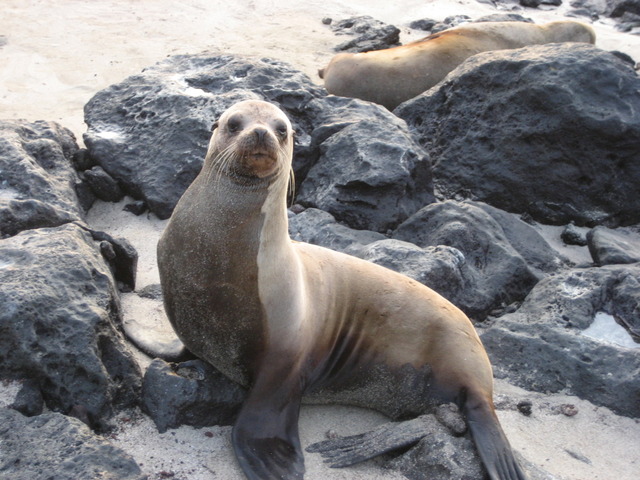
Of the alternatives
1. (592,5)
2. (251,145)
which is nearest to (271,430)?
(251,145)

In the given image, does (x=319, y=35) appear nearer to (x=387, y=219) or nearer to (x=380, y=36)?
(x=380, y=36)

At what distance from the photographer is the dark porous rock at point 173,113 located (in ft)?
18.9

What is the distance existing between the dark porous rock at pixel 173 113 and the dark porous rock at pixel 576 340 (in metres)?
2.31

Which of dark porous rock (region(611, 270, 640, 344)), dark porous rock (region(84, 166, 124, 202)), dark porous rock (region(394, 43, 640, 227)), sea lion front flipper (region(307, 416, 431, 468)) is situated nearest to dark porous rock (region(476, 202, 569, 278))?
dark porous rock (region(394, 43, 640, 227))

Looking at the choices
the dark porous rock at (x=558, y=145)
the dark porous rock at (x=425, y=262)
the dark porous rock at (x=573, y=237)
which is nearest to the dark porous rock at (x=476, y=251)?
the dark porous rock at (x=425, y=262)

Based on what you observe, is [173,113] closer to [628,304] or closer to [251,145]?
[251,145]

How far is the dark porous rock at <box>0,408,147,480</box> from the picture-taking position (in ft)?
9.74

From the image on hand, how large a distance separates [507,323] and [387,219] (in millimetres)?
1341

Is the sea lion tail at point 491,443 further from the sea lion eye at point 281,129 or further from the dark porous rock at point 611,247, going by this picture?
the dark porous rock at point 611,247

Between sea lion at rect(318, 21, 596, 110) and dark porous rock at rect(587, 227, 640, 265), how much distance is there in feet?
10.6

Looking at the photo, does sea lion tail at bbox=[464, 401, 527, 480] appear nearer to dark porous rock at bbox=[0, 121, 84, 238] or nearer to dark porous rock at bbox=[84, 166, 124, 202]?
dark porous rock at bbox=[0, 121, 84, 238]

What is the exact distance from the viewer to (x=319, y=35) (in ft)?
37.8

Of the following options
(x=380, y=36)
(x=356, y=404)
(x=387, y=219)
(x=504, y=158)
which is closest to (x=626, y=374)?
(x=356, y=404)

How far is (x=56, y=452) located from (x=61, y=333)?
0.67 meters
